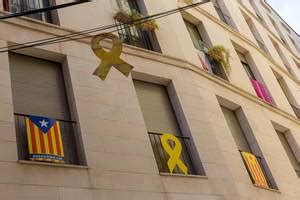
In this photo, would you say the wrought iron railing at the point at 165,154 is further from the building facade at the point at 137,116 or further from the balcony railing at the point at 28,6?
the balcony railing at the point at 28,6

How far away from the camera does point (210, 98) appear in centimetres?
1210

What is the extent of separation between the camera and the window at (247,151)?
11.8 metres

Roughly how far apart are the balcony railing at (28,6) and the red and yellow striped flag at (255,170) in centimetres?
610

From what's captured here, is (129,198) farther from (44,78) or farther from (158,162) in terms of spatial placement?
(44,78)

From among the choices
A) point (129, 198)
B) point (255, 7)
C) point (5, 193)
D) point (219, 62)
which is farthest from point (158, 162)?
point (255, 7)

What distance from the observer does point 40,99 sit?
8719 millimetres

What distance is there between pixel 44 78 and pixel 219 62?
692 cm

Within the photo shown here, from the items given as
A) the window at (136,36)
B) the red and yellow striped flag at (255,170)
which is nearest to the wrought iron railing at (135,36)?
the window at (136,36)

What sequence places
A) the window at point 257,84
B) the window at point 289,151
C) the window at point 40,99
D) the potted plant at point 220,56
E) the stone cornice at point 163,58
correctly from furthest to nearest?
the window at point 257,84 < the window at point 289,151 < the potted plant at point 220,56 < the stone cornice at point 163,58 < the window at point 40,99

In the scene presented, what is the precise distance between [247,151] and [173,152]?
3426mm

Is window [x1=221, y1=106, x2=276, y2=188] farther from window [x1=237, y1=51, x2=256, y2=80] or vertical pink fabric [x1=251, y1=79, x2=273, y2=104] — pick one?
window [x1=237, y1=51, x2=256, y2=80]

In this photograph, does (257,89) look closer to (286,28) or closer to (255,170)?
(255,170)

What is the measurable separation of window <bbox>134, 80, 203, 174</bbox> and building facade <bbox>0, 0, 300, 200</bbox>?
0.10 feet

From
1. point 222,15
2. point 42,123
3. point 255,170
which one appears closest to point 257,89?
point 222,15
